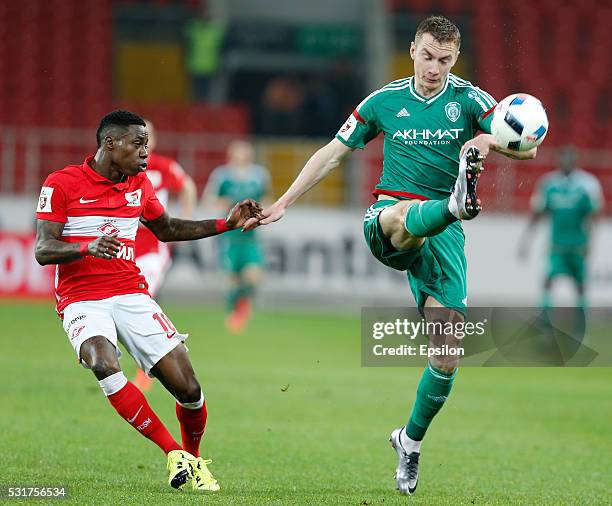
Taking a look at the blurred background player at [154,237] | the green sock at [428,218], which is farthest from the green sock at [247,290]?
the green sock at [428,218]

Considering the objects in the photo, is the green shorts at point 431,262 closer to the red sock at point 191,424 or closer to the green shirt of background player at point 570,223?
the red sock at point 191,424

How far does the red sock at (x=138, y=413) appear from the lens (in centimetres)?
600

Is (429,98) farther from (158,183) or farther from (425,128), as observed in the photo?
(158,183)

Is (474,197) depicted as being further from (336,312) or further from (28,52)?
(28,52)

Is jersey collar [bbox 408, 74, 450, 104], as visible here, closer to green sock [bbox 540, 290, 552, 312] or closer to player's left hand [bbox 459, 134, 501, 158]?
player's left hand [bbox 459, 134, 501, 158]

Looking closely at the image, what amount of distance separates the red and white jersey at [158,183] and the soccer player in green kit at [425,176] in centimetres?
310

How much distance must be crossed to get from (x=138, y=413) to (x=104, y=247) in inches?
35.8

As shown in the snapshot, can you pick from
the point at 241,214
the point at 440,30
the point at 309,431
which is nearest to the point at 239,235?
the point at 309,431

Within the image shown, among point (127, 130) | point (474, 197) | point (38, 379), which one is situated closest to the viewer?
point (474, 197)

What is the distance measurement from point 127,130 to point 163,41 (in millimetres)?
18838

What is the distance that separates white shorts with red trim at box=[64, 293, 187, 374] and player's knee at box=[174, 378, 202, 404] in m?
0.20

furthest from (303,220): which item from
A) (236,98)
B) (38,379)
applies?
(38,379)

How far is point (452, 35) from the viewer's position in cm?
625

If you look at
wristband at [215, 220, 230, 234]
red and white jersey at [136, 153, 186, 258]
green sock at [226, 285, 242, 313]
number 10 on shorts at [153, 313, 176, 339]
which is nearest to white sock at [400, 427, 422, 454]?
number 10 on shorts at [153, 313, 176, 339]
